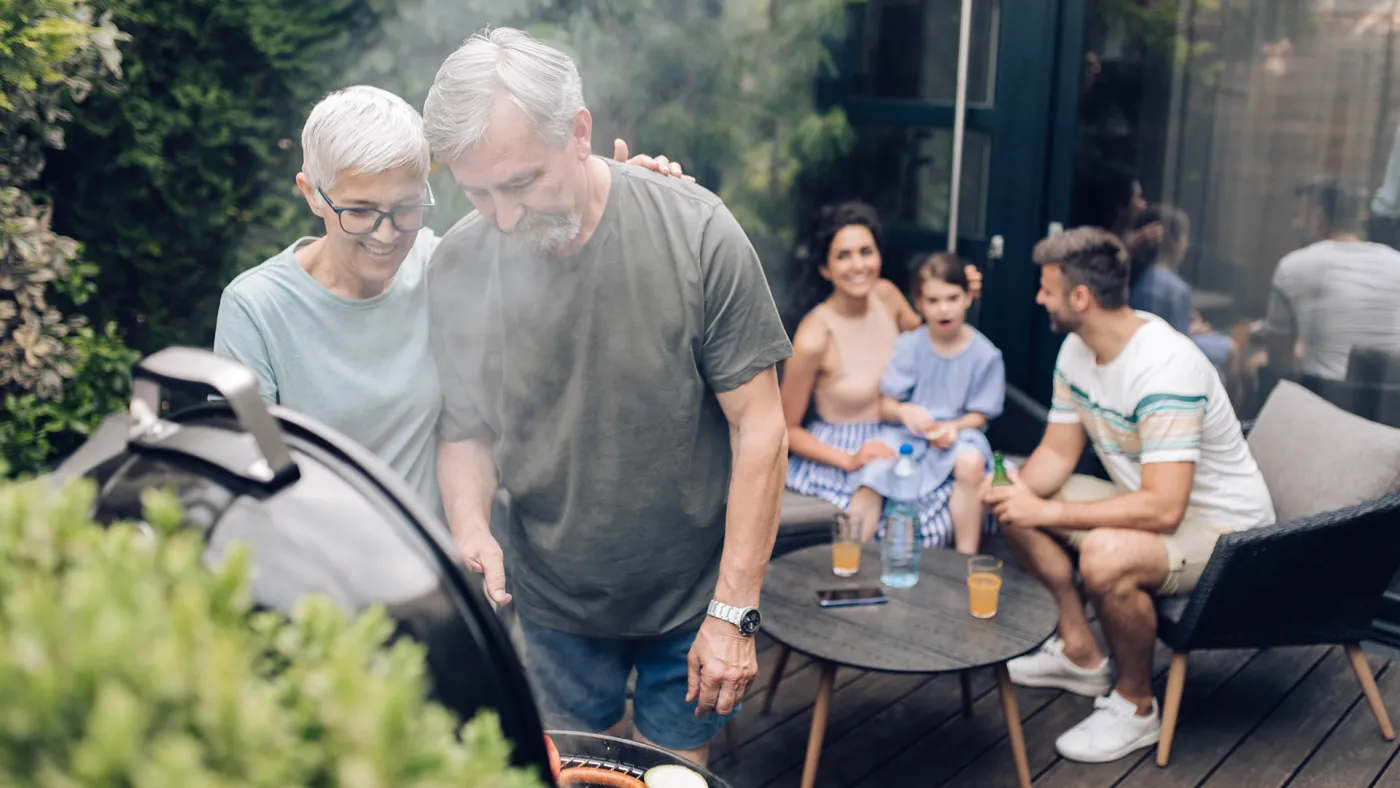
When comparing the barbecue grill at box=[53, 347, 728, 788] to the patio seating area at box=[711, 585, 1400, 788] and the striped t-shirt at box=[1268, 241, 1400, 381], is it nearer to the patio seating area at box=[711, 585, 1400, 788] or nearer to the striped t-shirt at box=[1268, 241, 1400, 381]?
the patio seating area at box=[711, 585, 1400, 788]

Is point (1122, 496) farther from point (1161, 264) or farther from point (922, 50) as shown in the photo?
point (922, 50)

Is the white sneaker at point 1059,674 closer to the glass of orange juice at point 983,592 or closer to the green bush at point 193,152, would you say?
the glass of orange juice at point 983,592

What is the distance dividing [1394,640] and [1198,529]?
117cm

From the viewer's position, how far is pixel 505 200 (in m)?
2.05

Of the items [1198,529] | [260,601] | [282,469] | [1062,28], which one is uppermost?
[1062,28]

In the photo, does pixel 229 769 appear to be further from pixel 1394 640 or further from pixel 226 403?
pixel 1394 640

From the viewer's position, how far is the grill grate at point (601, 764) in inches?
73.4

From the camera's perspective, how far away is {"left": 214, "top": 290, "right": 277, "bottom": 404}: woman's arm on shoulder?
6.70ft

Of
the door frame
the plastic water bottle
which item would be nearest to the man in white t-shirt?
the plastic water bottle

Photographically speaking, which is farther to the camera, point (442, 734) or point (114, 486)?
point (114, 486)

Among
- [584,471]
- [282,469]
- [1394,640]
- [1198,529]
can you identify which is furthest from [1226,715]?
[282,469]

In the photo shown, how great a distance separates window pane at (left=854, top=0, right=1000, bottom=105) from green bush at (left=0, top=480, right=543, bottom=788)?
15.6 ft

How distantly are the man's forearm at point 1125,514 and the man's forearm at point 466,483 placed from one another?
1966 millimetres

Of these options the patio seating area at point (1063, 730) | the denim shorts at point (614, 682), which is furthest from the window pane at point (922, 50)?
the denim shorts at point (614, 682)
